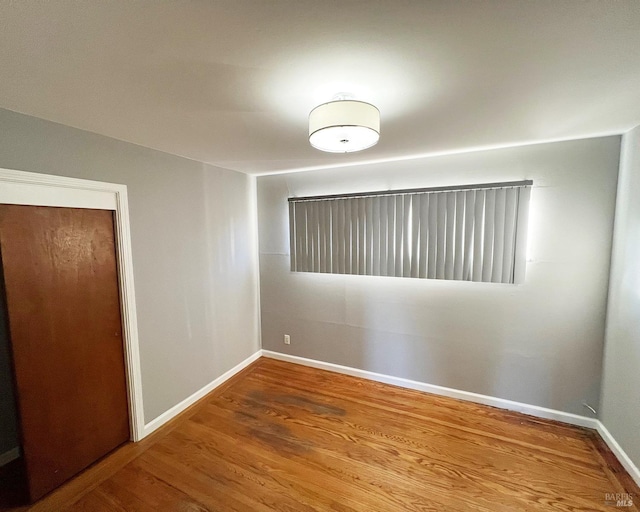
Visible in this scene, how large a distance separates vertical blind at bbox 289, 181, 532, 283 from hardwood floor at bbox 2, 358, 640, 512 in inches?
51.9

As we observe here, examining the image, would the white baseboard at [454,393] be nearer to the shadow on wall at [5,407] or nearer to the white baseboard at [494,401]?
the white baseboard at [494,401]

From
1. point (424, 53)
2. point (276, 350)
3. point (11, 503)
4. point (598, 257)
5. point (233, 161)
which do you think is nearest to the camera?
point (424, 53)

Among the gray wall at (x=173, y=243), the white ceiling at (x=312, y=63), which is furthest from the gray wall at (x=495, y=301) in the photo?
the gray wall at (x=173, y=243)

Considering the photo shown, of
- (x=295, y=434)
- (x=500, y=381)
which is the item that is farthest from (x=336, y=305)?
(x=500, y=381)

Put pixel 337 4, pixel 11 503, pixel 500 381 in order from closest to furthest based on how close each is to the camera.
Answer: pixel 337 4
pixel 11 503
pixel 500 381

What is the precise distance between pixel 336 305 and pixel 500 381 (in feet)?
5.82

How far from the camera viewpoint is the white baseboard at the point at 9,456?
6.76 feet

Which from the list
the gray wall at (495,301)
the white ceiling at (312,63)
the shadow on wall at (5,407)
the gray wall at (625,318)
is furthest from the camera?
the gray wall at (495,301)

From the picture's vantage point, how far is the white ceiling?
Result: 94 centimetres

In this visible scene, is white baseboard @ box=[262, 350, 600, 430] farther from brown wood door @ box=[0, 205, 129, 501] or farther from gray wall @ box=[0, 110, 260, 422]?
brown wood door @ box=[0, 205, 129, 501]

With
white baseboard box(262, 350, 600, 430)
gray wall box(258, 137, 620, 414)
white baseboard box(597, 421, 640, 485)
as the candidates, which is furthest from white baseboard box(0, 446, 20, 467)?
white baseboard box(597, 421, 640, 485)

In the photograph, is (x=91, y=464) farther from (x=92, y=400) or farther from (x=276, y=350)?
(x=276, y=350)

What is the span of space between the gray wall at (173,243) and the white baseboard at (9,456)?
0.86m

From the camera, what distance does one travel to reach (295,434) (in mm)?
2389
